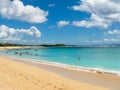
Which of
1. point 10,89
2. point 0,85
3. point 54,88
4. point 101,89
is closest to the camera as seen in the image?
point 10,89

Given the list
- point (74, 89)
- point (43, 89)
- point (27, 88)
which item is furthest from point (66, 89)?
point (27, 88)

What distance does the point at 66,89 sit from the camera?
1241cm

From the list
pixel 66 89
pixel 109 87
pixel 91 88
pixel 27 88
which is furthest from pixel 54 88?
pixel 109 87

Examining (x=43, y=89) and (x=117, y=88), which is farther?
(x=117, y=88)

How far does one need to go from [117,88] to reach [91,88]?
151 cm

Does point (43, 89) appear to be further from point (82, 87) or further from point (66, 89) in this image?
point (82, 87)

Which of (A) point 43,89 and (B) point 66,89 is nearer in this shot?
(A) point 43,89

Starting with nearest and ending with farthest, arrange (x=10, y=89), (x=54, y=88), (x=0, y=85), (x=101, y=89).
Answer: (x=10, y=89), (x=0, y=85), (x=54, y=88), (x=101, y=89)

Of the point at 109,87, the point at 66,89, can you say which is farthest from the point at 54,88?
the point at 109,87

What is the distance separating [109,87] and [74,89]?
2333mm

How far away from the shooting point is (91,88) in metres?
13.4

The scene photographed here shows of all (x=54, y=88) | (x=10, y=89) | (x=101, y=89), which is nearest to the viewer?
A: (x=10, y=89)

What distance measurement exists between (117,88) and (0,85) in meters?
6.66

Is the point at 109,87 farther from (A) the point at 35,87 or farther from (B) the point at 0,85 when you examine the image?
(B) the point at 0,85
